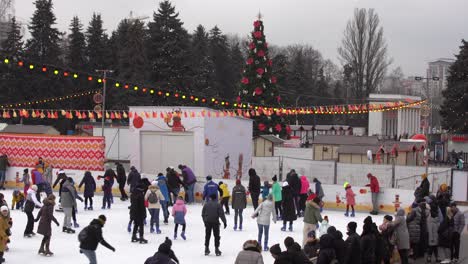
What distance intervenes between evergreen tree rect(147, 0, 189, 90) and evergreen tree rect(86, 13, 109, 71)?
7.45 metres

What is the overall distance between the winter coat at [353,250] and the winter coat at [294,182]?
948cm

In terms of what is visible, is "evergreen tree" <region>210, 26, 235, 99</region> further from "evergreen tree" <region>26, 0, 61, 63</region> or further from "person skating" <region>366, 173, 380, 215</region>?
"person skating" <region>366, 173, 380, 215</region>

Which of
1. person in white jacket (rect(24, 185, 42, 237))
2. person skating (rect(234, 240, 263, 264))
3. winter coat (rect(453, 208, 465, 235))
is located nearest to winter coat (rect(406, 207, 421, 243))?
winter coat (rect(453, 208, 465, 235))

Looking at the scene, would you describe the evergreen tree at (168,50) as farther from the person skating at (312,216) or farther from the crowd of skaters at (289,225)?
the person skating at (312,216)

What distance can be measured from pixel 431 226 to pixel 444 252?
641 millimetres

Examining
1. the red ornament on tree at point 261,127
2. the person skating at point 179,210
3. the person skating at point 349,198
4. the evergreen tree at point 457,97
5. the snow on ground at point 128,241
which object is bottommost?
the snow on ground at point 128,241

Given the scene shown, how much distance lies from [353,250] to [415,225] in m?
3.90

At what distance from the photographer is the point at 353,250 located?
1005 centimetres

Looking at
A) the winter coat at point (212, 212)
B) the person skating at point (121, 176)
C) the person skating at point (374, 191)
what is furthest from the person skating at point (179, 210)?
the person skating at point (374, 191)

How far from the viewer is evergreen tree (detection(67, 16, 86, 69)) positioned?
201 feet

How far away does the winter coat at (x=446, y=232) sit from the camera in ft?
44.8

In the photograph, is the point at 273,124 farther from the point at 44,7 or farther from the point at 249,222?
the point at 249,222

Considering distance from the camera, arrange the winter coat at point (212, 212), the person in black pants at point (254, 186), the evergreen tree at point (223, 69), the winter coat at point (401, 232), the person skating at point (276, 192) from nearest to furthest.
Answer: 1. the winter coat at point (401, 232)
2. the winter coat at point (212, 212)
3. the person skating at point (276, 192)
4. the person in black pants at point (254, 186)
5. the evergreen tree at point (223, 69)

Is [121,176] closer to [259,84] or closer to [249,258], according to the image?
[249,258]
